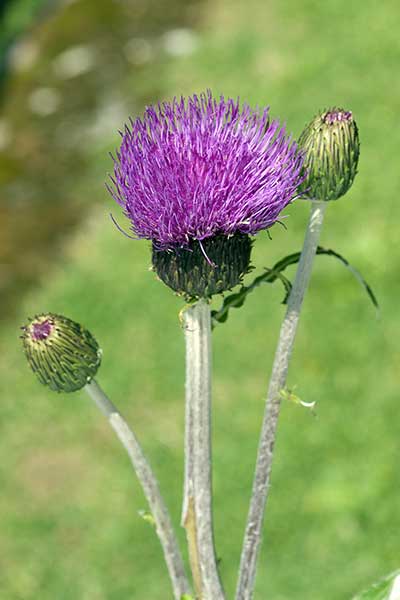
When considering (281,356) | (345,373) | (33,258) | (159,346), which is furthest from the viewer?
(33,258)

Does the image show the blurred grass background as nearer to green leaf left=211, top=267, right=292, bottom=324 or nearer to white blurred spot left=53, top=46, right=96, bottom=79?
white blurred spot left=53, top=46, right=96, bottom=79

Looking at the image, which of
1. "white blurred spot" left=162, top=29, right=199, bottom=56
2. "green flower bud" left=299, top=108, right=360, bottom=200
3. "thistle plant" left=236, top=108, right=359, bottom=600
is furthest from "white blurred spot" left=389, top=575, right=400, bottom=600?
"white blurred spot" left=162, top=29, right=199, bottom=56

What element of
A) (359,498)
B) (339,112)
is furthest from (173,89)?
(339,112)

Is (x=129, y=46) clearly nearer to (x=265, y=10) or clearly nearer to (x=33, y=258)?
(x=265, y=10)

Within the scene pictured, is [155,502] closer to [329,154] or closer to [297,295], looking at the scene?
[297,295]

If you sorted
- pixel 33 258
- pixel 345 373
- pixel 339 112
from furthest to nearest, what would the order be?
pixel 33 258 < pixel 345 373 < pixel 339 112

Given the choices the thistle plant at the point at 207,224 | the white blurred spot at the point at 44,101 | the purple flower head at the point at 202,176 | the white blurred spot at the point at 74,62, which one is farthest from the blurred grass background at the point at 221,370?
the purple flower head at the point at 202,176

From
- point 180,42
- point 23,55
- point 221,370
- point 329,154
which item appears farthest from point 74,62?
point 329,154
